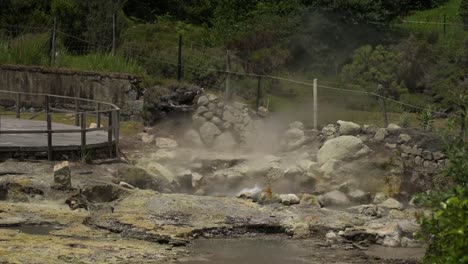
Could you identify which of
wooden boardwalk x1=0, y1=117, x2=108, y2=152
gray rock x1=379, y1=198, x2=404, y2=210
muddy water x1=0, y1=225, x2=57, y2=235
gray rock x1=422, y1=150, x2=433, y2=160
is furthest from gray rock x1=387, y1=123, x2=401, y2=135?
muddy water x1=0, y1=225, x2=57, y2=235

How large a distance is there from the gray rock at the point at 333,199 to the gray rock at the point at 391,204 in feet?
3.21

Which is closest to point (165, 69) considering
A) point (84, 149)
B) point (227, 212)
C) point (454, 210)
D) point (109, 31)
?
point (109, 31)

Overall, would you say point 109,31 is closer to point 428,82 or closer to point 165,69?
point 165,69

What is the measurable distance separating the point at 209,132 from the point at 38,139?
199 inches

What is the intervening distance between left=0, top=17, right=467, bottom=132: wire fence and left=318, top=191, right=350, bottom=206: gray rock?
Result: 4.56 meters

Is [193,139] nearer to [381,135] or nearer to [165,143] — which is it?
[165,143]

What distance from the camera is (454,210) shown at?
9.25 m

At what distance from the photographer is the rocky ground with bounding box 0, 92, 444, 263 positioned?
1591 centimetres

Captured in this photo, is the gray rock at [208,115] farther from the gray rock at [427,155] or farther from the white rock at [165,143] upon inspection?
the gray rock at [427,155]

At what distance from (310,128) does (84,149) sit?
23.3ft

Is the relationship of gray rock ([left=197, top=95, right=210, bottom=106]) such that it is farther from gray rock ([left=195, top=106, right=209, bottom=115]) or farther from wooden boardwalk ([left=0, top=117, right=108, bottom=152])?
wooden boardwalk ([left=0, top=117, right=108, bottom=152])

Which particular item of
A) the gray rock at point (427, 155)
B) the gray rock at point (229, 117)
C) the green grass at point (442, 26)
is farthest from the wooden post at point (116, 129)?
the green grass at point (442, 26)

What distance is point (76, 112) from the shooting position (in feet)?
72.7

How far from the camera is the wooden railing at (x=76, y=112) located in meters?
20.6
